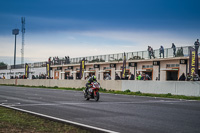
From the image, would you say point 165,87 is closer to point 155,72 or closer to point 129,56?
point 155,72

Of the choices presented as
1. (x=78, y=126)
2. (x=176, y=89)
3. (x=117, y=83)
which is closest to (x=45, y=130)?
(x=78, y=126)

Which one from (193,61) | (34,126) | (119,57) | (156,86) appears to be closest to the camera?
(34,126)

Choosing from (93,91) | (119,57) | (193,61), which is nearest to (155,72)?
(119,57)

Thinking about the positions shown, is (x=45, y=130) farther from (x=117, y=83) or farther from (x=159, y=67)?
(x=159, y=67)

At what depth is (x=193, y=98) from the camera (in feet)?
70.9

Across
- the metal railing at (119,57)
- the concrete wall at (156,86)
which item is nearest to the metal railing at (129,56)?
the metal railing at (119,57)

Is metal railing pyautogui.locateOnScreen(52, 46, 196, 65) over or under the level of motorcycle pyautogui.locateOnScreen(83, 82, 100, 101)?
over

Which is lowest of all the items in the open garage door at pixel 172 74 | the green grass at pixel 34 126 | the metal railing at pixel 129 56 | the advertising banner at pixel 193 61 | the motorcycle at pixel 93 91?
the green grass at pixel 34 126

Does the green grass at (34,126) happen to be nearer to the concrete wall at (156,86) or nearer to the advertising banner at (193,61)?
the concrete wall at (156,86)

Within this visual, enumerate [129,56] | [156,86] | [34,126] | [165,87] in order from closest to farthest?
[34,126], [165,87], [156,86], [129,56]

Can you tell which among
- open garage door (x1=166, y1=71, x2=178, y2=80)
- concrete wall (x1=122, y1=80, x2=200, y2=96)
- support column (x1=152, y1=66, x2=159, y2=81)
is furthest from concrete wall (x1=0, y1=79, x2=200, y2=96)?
open garage door (x1=166, y1=71, x2=178, y2=80)

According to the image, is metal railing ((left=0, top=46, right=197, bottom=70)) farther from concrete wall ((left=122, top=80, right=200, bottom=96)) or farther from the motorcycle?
the motorcycle

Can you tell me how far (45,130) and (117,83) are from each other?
2411 centimetres

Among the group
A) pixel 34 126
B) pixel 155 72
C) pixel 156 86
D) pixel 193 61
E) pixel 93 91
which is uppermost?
pixel 193 61
